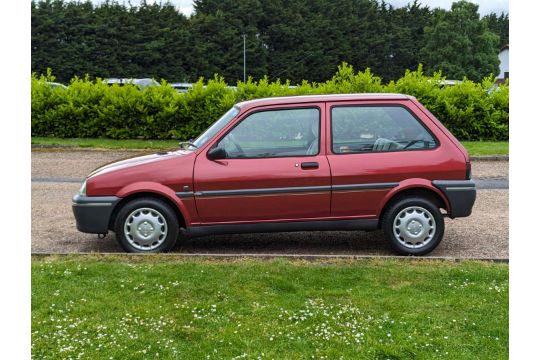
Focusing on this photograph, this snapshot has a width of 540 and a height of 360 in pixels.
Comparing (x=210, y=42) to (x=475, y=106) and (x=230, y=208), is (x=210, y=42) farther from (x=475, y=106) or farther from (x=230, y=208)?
(x=230, y=208)

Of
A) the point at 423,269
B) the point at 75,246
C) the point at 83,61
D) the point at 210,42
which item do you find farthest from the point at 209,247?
the point at 210,42

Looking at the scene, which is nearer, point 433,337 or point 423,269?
point 433,337

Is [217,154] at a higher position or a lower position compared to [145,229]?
higher

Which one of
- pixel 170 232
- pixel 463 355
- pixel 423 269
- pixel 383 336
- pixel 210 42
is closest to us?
pixel 463 355

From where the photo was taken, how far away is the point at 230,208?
6.81 meters

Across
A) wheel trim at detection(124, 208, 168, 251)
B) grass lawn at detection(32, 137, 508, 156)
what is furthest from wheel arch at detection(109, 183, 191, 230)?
grass lawn at detection(32, 137, 508, 156)

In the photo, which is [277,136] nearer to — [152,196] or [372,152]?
[372,152]

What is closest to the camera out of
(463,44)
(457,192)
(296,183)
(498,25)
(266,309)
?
(266,309)

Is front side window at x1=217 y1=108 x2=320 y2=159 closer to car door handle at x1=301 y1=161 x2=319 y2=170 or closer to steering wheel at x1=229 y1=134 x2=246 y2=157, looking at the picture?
steering wheel at x1=229 y1=134 x2=246 y2=157

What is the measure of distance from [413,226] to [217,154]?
2.34 metres

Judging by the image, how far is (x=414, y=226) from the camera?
22.5 feet

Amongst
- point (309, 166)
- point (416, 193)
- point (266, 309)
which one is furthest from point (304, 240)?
point (266, 309)

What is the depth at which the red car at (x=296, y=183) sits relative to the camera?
676 centimetres

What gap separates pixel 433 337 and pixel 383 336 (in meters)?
0.37
